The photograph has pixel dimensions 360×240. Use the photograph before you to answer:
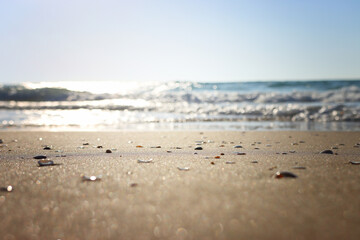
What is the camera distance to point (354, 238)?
1.01 metres

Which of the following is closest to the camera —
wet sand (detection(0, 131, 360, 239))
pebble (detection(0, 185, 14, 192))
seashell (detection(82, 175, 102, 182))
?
wet sand (detection(0, 131, 360, 239))

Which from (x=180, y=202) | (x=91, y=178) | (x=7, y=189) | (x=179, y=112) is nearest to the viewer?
(x=180, y=202)

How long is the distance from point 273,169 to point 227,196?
28.5 inches

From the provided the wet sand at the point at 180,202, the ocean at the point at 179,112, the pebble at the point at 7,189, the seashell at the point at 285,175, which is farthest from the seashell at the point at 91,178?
the ocean at the point at 179,112

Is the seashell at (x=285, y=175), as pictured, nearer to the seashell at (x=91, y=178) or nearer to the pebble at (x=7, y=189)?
the seashell at (x=91, y=178)

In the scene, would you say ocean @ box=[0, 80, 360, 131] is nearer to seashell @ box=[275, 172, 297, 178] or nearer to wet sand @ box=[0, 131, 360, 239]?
wet sand @ box=[0, 131, 360, 239]

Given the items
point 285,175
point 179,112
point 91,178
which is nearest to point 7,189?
point 91,178

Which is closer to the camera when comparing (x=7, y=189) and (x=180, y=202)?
(x=180, y=202)

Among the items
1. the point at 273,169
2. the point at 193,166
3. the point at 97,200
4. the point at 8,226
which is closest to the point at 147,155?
the point at 193,166

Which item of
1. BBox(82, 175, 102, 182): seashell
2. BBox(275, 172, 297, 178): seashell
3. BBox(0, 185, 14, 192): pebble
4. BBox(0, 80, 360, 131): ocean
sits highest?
BBox(0, 185, 14, 192): pebble

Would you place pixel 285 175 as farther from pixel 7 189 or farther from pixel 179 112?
pixel 179 112

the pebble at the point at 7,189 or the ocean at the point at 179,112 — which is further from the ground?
the pebble at the point at 7,189

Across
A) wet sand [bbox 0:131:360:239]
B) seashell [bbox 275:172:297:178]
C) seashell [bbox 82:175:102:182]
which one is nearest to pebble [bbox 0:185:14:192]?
wet sand [bbox 0:131:360:239]

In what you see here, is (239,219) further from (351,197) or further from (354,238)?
(351,197)
